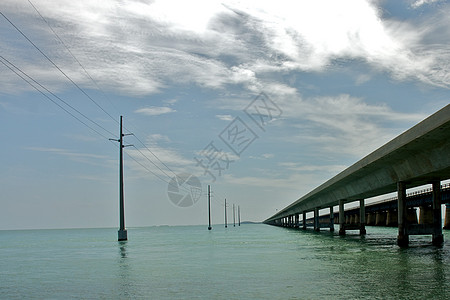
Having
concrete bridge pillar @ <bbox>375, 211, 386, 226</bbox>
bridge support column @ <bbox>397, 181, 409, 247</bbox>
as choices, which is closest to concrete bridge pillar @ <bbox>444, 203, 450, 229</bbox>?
concrete bridge pillar @ <bbox>375, 211, 386, 226</bbox>

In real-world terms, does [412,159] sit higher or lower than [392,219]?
higher

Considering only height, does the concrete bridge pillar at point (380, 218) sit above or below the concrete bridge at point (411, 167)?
below

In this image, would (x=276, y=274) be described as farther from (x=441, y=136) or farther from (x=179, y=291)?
(x=441, y=136)

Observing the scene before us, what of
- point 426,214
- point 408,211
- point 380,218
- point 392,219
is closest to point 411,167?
point 426,214

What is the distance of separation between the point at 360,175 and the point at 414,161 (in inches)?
610

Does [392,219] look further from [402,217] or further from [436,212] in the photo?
[402,217]

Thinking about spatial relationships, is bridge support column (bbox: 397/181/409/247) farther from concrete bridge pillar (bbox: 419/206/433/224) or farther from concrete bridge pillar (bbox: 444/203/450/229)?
concrete bridge pillar (bbox: 444/203/450/229)

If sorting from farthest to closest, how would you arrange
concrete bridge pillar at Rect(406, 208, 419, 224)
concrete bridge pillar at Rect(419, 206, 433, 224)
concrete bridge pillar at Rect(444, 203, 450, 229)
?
1. concrete bridge pillar at Rect(406, 208, 419, 224)
2. concrete bridge pillar at Rect(419, 206, 433, 224)
3. concrete bridge pillar at Rect(444, 203, 450, 229)

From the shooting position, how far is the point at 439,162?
31.8m

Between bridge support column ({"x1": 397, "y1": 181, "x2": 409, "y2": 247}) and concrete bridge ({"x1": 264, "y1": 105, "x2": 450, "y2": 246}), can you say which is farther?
bridge support column ({"x1": 397, "y1": 181, "x2": 409, "y2": 247})

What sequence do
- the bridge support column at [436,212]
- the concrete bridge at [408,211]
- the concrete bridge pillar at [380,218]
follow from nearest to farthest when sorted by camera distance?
the bridge support column at [436,212] → the concrete bridge at [408,211] → the concrete bridge pillar at [380,218]

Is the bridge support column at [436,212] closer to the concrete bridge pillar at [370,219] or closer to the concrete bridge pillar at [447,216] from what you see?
the concrete bridge pillar at [447,216]

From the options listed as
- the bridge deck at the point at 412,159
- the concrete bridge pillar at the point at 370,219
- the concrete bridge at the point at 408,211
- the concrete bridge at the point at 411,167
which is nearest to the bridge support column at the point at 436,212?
the concrete bridge at the point at 411,167

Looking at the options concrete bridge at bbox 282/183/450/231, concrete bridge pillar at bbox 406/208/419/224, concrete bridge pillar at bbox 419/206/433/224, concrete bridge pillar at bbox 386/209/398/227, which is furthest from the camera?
concrete bridge pillar at bbox 386/209/398/227
